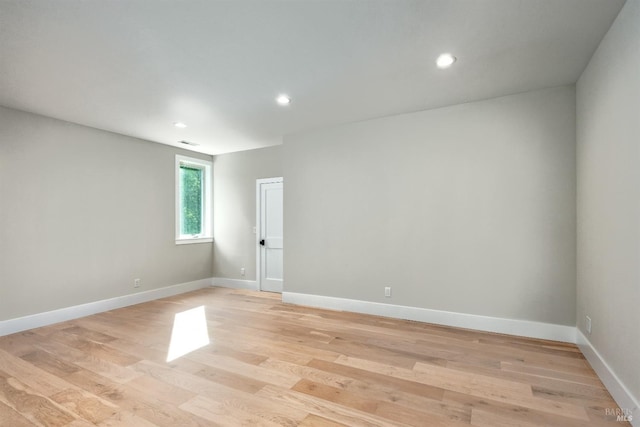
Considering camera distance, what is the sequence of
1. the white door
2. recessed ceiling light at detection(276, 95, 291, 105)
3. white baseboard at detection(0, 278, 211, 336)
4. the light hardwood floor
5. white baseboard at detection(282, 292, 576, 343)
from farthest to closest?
the white door < white baseboard at detection(0, 278, 211, 336) < recessed ceiling light at detection(276, 95, 291, 105) < white baseboard at detection(282, 292, 576, 343) < the light hardwood floor

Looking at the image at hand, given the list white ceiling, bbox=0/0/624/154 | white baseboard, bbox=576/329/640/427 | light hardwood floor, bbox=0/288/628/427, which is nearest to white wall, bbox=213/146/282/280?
white ceiling, bbox=0/0/624/154

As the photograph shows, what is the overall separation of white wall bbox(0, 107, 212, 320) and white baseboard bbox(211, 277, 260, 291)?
29.6 inches

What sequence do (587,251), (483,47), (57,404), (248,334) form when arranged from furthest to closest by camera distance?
(248,334) < (587,251) < (483,47) < (57,404)

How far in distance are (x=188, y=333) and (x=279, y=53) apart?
3.06 m

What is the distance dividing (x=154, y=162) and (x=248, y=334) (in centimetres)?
349

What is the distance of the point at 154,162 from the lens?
5344mm

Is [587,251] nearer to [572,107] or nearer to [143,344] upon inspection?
[572,107]

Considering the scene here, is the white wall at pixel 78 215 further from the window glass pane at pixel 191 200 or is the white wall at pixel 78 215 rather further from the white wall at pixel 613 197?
the white wall at pixel 613 197

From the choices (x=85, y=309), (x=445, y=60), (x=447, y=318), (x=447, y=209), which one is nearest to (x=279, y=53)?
(x=445, y=60)

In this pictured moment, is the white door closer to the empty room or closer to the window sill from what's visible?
the empty room

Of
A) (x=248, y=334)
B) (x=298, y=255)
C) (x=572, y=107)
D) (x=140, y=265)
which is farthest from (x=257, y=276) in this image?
(x=572, y=107)

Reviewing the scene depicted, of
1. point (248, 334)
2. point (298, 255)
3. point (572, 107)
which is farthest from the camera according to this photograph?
point (298, 255)

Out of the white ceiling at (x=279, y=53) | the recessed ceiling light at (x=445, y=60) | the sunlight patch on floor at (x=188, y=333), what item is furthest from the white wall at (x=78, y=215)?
the recessed ceiling light at (x=445, y=60)

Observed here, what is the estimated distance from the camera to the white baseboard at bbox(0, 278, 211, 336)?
3670 millimetres
